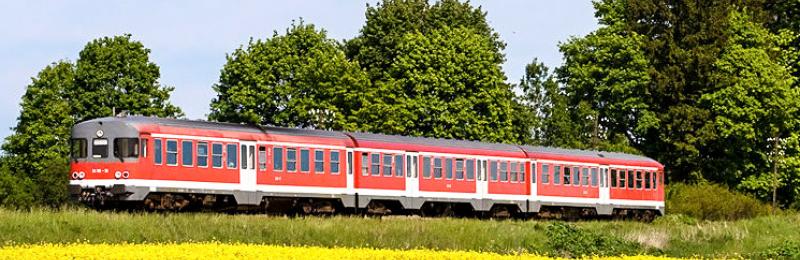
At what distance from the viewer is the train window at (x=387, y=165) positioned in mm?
47312

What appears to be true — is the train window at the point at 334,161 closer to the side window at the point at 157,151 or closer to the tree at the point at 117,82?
the side window at the point at 157,151

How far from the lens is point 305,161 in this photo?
44.6 m

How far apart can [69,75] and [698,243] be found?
1921 inches

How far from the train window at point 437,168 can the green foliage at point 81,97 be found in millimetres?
31192

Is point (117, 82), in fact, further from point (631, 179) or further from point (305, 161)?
point (305, 161)

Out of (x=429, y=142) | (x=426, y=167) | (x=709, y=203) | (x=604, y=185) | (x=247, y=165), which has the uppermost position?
(x=429, y=142)

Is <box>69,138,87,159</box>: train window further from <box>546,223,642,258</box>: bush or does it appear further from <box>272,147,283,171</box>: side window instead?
<box>546,223,642,258</box>: bush

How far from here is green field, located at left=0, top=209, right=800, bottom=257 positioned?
3234cm

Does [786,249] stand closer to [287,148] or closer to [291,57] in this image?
[287,148]

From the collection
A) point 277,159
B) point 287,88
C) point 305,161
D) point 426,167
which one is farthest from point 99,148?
point 287,88

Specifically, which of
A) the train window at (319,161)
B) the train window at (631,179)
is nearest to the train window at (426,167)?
the train window at (319,161)

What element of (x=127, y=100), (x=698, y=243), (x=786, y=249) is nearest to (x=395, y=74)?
(x=127, y=100)

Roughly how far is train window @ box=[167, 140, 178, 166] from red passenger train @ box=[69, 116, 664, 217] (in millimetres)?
27

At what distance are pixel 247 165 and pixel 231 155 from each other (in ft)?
2.11
